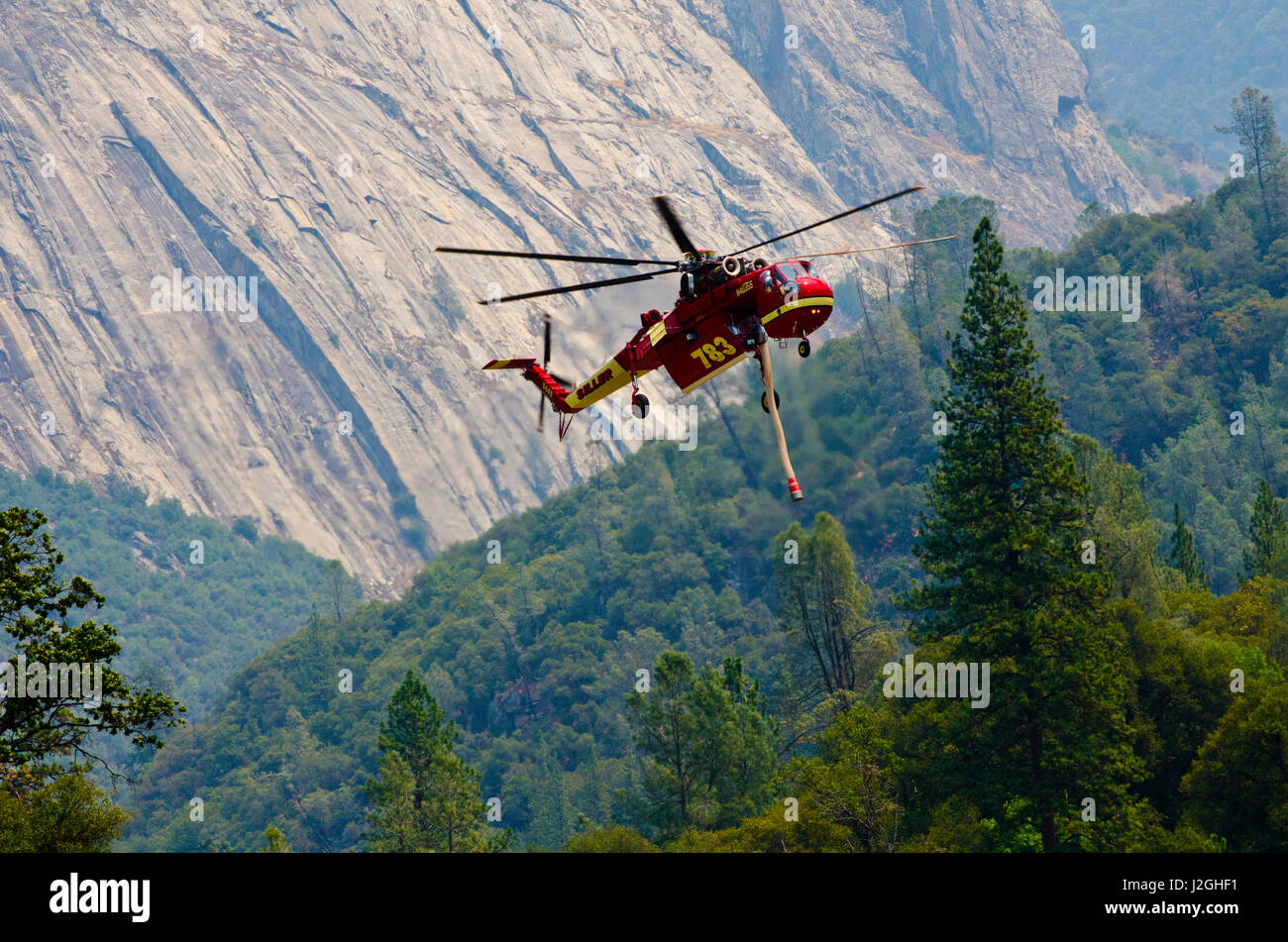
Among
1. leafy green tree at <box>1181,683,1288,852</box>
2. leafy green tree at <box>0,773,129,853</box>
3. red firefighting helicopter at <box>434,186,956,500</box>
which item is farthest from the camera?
leafy green tree at <box>1181,683,1288,852</box>

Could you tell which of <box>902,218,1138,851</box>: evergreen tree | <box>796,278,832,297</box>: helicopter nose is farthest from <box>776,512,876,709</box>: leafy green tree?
<box>796,278,832,297</box>: helicopter nose

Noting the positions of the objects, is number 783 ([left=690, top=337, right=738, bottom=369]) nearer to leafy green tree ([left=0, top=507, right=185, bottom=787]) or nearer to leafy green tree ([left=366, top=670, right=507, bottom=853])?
leafy green tree ([left=0, top=507, right=185, bottom=787])

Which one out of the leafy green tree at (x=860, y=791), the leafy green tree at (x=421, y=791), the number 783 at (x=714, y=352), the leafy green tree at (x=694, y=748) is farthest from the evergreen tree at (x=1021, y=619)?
the number 783 at (x=714, y=352)

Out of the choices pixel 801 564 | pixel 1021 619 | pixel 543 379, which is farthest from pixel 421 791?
pixel 543 379

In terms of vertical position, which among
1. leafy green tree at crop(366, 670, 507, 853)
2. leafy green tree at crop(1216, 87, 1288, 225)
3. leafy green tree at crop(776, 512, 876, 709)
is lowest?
leafy green tree at crop(366, 670, 507, 853)

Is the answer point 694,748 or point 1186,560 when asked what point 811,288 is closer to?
point 694,748

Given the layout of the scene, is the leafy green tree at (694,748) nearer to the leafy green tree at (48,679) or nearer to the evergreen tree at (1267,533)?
the evergreen tree at (1267,533)
